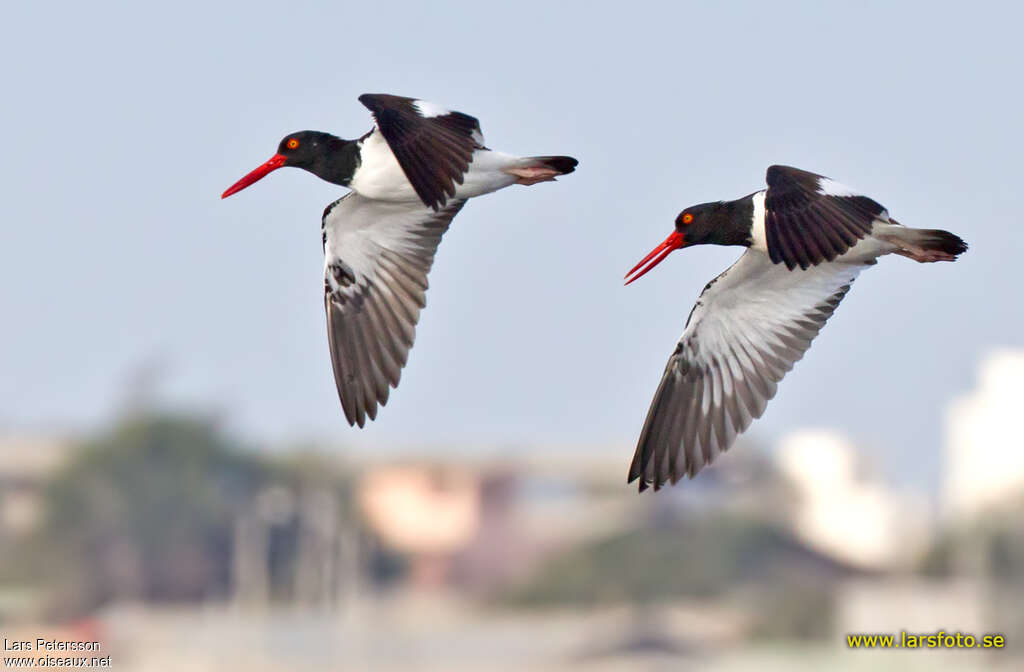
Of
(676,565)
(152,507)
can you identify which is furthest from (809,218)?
(152,507)

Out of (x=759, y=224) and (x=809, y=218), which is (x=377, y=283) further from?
(x=809, y=218)

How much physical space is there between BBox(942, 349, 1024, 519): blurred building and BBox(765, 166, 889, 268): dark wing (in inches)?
2212

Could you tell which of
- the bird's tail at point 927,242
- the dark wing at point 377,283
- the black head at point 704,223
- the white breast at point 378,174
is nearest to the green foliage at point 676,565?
the dark wing at point 377,283

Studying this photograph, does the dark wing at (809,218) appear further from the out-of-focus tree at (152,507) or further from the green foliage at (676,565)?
the out-of-focus tree at (152,507)

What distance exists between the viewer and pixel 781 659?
55.6 metres

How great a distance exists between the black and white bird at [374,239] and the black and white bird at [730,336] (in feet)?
4.17

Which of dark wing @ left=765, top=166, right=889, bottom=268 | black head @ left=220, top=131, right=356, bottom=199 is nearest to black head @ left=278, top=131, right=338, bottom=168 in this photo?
black head @ left=220, top=131, right=356, bottom=199

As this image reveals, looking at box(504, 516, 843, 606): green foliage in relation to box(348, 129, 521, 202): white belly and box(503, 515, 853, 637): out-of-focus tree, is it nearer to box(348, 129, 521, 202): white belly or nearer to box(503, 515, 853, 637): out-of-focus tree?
box(503, 515, 853, 637): out-of-focus tree

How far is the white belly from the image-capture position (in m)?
14.6

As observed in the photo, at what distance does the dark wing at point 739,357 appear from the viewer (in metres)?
15.0

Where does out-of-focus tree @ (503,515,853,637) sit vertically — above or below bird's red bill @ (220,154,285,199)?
below

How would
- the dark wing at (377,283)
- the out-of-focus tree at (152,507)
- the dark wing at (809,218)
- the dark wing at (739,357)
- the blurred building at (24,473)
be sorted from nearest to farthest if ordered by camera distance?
the dark wing at (809,218)
the dark wing at (739,357)
the dark wing at (377,283)
the out-of-focus tree at (152,507)
the blurred building at (24,473)

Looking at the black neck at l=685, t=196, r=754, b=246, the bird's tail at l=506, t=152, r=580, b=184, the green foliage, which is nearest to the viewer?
the black neck at l=685, t=196, r=754, b=246

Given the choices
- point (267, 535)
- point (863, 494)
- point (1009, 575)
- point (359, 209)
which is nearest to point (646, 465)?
point (359, 209)
